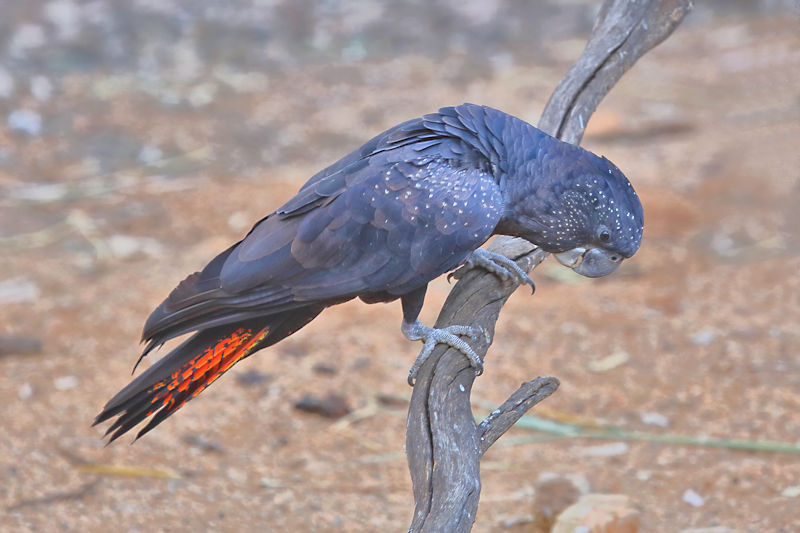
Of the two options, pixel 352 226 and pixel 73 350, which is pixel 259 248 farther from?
pixel 73 350

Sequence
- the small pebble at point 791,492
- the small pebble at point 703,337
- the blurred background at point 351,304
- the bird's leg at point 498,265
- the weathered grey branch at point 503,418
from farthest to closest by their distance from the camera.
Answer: the small pebble at point 703,337 → the blurred background at point 351,304 → the small pebble at point 791,492 → the bird's leg at point 498,265 → the weathered grey branch at point 503,418

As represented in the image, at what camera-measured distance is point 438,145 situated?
2.71m

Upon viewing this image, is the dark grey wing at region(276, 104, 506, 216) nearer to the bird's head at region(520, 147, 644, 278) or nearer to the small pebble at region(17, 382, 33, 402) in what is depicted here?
the bird's head at region(520, 147, 644, 278)

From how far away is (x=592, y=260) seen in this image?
2.79m

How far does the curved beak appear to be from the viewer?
2.76 metres

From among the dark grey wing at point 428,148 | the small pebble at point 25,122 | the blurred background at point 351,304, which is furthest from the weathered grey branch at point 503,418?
the small pebble at point 25,122

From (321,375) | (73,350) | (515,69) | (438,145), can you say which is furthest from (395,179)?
(515,69)

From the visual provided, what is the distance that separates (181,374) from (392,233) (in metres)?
0.73

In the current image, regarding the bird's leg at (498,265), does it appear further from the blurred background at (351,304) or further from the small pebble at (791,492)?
the small pebble at (791,492)

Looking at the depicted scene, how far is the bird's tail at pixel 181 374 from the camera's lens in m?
2.59

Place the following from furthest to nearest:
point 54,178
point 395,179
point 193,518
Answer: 1. point 54,178
2. point 193,518
3. point 395,179

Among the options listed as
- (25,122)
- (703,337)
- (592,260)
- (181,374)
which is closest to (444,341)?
(592,260)

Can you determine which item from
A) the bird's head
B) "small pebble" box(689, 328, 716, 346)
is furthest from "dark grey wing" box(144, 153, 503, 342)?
"small pebble" box(689, 328, 716, 346)

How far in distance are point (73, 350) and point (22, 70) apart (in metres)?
4.28
